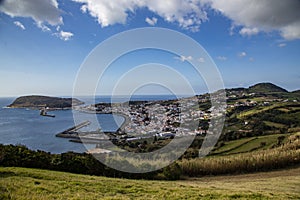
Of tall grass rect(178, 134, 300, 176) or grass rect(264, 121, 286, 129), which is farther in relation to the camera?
grass rect(264, 121, 286, 129)

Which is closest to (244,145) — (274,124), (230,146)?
(230,146)

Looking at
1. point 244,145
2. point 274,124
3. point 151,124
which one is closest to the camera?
point 244,145

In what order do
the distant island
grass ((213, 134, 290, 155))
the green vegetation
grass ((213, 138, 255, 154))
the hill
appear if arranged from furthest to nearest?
the hill, the distant island, grass ((213, 138, 255, 154)), grass ((213, 134, 290, 155)), the green vegetation

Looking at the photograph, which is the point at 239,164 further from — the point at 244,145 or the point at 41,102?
the point at 41,102

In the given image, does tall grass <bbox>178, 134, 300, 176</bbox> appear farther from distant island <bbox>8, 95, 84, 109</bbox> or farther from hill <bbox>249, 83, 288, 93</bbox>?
hill <bbox>249, 83, 288, 93</bbox>

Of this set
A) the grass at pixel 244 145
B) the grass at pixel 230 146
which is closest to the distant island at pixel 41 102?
the grass at pixel 230 146

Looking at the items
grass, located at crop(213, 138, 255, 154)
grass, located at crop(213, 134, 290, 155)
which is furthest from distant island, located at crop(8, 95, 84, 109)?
grass, located at crop(213, 134, 290, 155)

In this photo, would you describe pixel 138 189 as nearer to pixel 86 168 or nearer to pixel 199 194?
pixel 199 194

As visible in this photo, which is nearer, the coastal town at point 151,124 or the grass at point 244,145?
the grass at point 244,145

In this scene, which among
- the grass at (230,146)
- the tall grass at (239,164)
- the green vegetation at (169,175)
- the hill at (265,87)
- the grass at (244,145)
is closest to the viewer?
the green vegetation at (169,175)

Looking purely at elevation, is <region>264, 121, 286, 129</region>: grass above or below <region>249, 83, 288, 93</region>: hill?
below

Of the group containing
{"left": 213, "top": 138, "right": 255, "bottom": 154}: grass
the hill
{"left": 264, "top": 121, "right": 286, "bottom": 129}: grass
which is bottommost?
{"left": 213, "top": 138, "right": 255, "bottom": 154}: grass

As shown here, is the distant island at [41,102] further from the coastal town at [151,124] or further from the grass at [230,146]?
the grass at [230,146]
